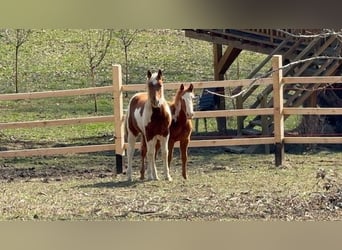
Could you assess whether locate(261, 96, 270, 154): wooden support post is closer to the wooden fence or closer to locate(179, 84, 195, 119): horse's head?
the wooden fence

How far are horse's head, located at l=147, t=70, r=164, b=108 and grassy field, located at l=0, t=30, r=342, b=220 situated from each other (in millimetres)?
393

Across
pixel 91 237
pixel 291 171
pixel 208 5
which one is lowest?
pixel 291 171

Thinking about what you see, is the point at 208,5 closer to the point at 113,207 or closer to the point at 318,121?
the point at 113,207

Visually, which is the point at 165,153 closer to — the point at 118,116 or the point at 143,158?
the point at 143,158

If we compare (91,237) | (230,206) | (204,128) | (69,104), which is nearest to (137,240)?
(91,237)

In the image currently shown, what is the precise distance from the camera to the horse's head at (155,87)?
6855 millimetres

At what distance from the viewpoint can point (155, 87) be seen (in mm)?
6910

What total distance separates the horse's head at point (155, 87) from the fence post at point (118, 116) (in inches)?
53.8

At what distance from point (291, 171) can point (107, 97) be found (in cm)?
715

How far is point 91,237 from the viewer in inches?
67.4

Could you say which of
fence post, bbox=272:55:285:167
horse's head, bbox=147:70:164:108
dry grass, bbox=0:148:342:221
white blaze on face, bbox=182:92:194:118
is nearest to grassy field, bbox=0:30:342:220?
dry grass, bbox=0:148:342:221

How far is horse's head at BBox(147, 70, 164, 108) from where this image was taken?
6855 mm

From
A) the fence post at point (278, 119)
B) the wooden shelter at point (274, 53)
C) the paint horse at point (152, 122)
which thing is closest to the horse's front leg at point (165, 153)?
the paint horse at point (152, 122)

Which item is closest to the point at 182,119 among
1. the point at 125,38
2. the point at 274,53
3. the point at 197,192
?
the point at 197,192
